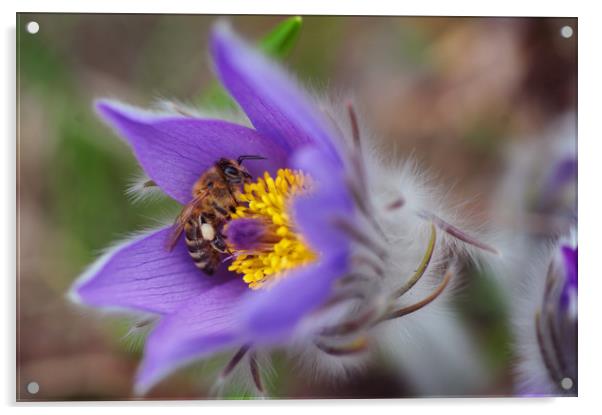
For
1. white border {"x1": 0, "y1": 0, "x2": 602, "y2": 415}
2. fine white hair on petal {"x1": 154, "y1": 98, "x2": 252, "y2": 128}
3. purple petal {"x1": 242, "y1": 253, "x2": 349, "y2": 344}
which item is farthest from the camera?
white border {"x1": 0, "y1": 0, "x2": 602, "y2": 415}

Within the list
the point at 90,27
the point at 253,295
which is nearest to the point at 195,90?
the point at 90,27

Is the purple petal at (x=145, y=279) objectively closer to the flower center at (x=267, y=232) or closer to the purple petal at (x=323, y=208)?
the flower center at (x=267, y=232)

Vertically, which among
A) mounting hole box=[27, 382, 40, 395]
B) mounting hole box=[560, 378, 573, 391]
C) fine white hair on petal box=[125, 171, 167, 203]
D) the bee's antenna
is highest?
the bee's antenna

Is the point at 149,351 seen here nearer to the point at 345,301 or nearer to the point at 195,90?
the point at 345,301

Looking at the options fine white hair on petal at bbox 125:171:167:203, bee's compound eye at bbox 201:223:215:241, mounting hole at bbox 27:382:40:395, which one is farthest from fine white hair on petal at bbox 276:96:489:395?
mounting hole at bbox 27:382:40:395

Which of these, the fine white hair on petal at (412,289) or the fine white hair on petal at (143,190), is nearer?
the fine white hair on petal at (412,289)

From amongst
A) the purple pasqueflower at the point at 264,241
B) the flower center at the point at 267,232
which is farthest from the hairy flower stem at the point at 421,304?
the flower center at the point at 267,232

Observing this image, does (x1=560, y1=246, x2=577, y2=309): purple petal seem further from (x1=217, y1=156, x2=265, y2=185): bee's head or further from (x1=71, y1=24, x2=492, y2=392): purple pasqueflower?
(x1=217, y1=156, x2=265, y2=185): bee's head
